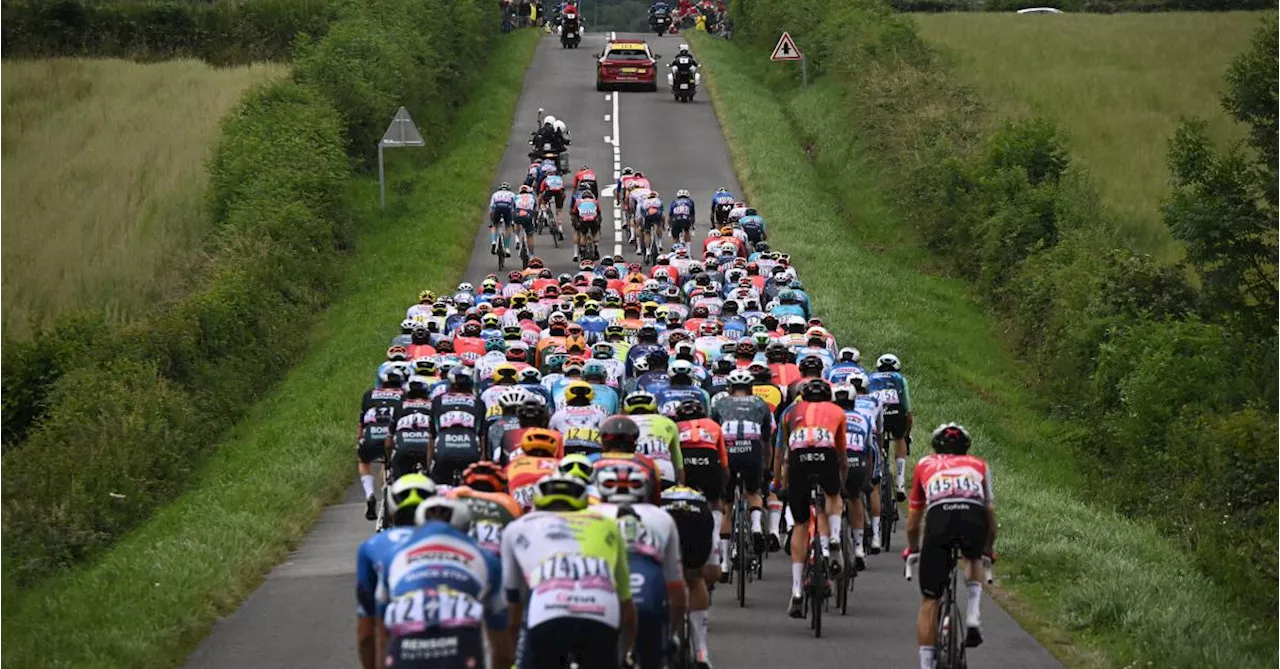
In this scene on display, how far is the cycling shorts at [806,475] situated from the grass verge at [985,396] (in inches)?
82.5

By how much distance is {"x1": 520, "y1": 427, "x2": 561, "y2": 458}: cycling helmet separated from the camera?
1373 cm

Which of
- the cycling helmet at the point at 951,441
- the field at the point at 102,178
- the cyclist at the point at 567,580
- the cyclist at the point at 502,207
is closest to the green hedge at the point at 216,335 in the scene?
the field at the point at 102,178

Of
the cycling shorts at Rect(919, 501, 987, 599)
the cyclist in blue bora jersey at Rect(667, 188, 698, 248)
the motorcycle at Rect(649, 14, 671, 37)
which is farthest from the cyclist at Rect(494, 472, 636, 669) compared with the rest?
the motorcycle at Rect(649, 14, 671, 37)

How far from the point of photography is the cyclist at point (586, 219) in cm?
3941

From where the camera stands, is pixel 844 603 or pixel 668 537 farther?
pixel 844 603

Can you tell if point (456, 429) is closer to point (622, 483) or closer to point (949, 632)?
point (949, 632)

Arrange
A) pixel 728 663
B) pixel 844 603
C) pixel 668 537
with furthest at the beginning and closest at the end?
pixel 844 603, pixel 728 663, pixel 668 537

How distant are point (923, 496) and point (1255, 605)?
6363 mm

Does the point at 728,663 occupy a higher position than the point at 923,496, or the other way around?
the point at 923,496

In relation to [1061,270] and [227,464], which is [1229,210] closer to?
[1061,270]

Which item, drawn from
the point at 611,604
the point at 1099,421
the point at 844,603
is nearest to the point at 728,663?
the point at 844,603

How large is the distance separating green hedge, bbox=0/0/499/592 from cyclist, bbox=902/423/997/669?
11.3m

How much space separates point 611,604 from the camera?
34.0 ft

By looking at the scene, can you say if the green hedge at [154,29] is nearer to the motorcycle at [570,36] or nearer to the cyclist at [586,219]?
the motorcycle at [570,36]
